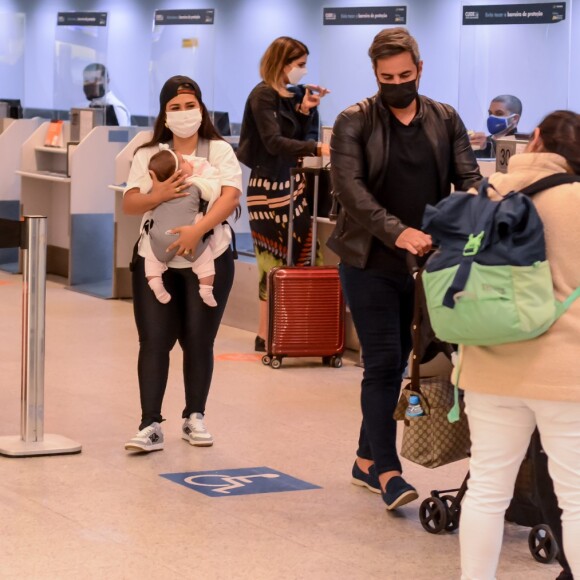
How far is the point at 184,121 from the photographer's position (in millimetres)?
4742

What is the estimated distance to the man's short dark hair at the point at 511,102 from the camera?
316 inches

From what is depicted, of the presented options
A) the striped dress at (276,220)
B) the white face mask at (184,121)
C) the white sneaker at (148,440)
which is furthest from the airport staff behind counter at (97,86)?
the white sneaker at (148,440)

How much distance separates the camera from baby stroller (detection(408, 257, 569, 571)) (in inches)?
144

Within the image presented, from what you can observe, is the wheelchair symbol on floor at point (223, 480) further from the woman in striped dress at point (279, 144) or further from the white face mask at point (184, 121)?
the woman in striped dress at point (279, 144)

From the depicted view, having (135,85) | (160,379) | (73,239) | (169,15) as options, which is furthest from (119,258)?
(135,85)

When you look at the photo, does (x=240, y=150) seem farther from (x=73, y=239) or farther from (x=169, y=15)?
(x=169, y=15)

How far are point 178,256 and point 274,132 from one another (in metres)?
2.05

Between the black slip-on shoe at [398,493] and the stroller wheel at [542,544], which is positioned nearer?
the stroller wheel at [542,544]

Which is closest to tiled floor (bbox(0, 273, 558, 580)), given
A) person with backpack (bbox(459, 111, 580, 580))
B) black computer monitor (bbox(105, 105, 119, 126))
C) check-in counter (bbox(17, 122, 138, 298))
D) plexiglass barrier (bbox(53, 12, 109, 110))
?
person with backpack (bbox(459, 111, 580, 580))

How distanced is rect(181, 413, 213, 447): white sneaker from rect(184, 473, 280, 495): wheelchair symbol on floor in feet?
1.23

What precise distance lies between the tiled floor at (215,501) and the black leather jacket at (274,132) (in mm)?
1123

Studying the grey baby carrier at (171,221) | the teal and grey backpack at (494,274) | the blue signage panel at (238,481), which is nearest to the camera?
the teal and grey backpack at (494,274)

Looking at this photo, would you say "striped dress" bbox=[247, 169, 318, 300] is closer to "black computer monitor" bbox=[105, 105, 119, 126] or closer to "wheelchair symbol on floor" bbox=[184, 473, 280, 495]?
"wheelchair symbol on floor" bbox=[184, 473, 280, 495]

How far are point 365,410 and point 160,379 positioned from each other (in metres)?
A: 1.02
